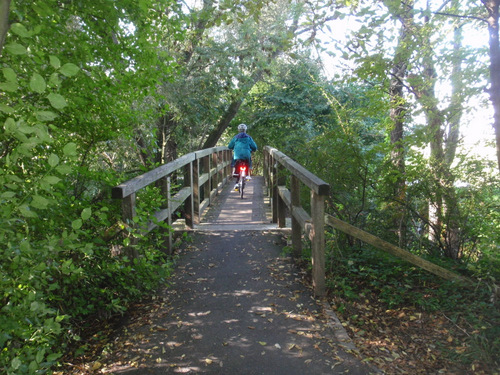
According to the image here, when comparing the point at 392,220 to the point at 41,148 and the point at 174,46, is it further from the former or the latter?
the point at 174,46

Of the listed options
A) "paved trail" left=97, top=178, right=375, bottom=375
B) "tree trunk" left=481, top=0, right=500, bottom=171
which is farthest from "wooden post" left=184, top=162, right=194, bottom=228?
"tree trunk" left=481, top=0, right=500, bottom=171

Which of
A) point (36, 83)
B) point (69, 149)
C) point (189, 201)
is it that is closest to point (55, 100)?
point (36, 83)

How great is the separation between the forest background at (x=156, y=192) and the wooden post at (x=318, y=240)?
25 centimetres

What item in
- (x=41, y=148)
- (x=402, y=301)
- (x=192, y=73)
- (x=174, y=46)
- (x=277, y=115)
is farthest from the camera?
(x=277, y=115)

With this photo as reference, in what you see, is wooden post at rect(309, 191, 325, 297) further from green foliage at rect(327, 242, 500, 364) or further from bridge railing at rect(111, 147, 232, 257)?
bridge railing at rect(111, 147, 232, 257)

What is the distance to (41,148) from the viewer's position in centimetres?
277

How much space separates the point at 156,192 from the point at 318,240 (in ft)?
5.36

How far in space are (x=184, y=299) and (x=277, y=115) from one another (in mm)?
12327

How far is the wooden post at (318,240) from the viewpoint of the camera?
12.2 ft

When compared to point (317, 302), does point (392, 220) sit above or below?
above

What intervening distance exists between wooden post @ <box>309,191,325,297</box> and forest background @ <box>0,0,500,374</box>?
252 mm

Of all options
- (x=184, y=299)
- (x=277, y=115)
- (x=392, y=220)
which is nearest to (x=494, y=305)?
(x=392, y=220)

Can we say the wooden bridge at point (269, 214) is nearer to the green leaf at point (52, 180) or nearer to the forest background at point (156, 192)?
the forest background at point (156, 192)

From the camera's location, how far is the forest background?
2004 mm
